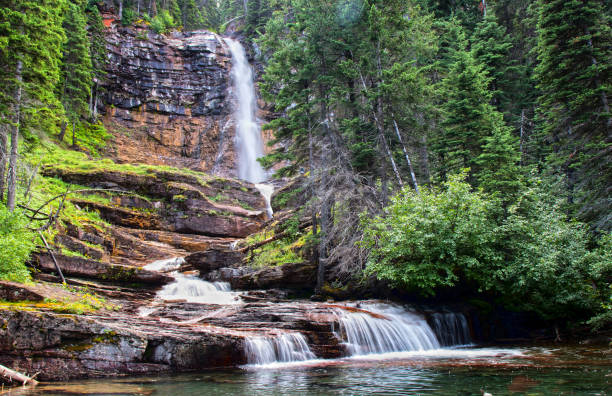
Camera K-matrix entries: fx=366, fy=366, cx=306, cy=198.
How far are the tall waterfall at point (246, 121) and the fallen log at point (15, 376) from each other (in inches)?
1418

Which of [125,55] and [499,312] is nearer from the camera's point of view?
[499,312]

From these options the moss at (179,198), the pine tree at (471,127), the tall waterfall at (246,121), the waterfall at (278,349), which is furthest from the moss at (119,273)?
the tall waterfall at (246,121)

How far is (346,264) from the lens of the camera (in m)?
15.5

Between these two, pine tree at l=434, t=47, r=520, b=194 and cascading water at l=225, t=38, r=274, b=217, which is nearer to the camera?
pine tree at l=434, t=47, r=520, b=194

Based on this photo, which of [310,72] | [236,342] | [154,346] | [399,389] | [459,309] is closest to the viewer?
[399,389]

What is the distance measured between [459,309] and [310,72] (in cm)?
1319

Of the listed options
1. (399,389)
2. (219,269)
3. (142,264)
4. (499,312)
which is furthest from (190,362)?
(142,264)

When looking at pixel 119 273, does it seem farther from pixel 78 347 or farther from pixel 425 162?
pixel 425 162

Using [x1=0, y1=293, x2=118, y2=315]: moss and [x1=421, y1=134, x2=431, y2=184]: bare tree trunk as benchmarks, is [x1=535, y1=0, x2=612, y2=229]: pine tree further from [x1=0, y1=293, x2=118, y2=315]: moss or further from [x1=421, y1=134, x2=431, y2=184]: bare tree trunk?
[x1=0, y1=293, x2=118, y2=315]: moss

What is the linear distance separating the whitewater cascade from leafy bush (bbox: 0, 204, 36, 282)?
19.5ft

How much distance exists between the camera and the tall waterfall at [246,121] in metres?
43.8

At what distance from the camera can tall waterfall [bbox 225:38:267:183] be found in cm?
4375

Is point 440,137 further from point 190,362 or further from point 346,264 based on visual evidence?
point 190,362

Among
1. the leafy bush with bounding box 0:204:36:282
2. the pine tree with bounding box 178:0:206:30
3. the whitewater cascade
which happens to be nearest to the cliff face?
the pine tree with bounding box 178:0:206:30
